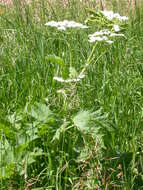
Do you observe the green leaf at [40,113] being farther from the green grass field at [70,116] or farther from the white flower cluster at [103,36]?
the white flower cluster at [103,36]

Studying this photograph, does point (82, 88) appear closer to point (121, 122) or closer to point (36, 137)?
Result: point (121, 122)

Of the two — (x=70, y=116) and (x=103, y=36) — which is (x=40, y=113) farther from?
(x=103, y=36)

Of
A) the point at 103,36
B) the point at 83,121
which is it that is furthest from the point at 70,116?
the point at 103,36

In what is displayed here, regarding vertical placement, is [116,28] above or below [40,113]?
above

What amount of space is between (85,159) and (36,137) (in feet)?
0.81

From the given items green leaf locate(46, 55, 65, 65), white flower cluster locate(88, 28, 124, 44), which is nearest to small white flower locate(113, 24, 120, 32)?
white flower cluster locate(88, 28, 124, 44)

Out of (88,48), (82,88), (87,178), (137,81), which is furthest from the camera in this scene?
(88,48)

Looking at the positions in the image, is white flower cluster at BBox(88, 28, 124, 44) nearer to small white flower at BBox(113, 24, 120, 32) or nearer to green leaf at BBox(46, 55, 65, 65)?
small white flower at BBox(113, 24, 120, 32)

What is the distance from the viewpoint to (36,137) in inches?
89.7

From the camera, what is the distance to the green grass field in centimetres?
224

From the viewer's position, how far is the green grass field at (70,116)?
2.24m

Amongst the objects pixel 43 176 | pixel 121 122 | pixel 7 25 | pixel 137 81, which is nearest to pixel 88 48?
pixel 137 81

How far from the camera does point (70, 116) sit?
2.39m

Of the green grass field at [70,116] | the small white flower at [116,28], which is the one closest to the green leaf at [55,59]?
the green grass field at [70,116]
